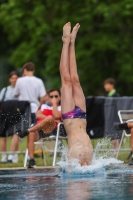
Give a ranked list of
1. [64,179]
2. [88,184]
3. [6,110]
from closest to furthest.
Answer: [88,184]
[64,179]
[6,110]

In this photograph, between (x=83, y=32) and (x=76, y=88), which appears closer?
(x=76, y=88)

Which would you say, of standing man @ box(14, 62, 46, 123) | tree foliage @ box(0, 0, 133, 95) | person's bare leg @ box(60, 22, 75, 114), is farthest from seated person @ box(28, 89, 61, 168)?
tree foliage @ box(0, 0, 133, 95)

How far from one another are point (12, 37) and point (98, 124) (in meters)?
18.0

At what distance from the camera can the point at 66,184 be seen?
33.4ft

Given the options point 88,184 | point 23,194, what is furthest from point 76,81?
point 23,194

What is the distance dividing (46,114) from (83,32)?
57.0 ft

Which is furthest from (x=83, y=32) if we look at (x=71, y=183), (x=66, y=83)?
(x=71, y=183)

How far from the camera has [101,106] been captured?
1625 centimetres

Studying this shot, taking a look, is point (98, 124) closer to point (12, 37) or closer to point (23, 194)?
point (23, 194)

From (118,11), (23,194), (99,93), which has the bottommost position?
(23,194)

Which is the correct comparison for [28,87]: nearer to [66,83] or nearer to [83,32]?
[66,83]

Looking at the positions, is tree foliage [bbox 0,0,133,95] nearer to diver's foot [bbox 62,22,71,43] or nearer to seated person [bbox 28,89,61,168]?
seated person [bbox 28,89,61,168]

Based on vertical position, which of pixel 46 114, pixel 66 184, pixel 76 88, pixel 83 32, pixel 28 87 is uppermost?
pixel 83 32

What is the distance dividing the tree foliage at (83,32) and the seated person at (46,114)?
561 inches
